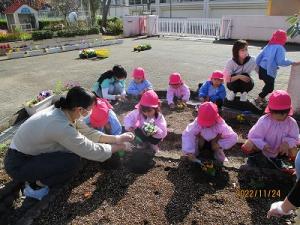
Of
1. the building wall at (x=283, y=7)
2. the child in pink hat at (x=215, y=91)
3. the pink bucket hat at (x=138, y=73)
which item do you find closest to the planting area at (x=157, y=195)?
the child in pink hat at (x=215, y=91)

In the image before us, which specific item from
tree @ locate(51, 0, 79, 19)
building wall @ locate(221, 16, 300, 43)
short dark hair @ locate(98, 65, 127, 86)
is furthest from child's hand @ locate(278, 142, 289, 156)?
tree @ locate(51, 0, 79, 19)

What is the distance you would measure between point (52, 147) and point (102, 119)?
2.54 ft

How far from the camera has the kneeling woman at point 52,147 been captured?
2783 mm

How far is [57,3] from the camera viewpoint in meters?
25.0

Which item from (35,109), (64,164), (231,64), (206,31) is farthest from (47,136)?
(206,31)

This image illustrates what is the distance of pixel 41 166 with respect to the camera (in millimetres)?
2945

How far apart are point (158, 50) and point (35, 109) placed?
815 cm

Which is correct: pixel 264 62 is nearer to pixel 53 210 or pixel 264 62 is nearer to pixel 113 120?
pixel 113 120

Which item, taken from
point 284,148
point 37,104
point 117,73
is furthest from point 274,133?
point 37,104

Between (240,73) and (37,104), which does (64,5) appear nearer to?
(37,104)

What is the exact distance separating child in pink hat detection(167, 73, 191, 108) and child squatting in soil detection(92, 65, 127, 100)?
86 cm

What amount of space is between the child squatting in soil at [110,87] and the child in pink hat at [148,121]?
1.59 m
